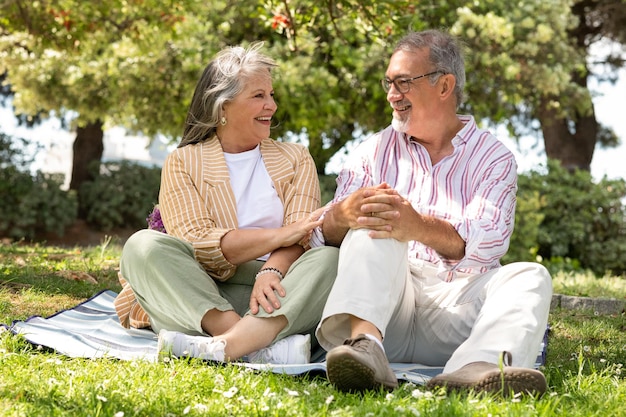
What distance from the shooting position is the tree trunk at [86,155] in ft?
51.6

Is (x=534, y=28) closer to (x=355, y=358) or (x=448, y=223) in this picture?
(x=448, y=223)

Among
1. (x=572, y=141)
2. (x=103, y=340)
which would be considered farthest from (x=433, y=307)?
(x=572, y=141)

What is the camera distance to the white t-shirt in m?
3.96

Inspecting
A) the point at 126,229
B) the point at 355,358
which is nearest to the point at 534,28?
the point at 126,229

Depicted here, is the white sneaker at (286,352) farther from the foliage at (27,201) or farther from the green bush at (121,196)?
the green bush at (121,196)

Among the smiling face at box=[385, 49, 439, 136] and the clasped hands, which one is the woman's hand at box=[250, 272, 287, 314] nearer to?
the clasped hands

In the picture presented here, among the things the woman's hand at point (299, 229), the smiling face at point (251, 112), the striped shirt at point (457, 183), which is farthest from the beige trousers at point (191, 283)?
the smiling face at point (251, 112)

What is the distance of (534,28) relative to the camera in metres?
12.1

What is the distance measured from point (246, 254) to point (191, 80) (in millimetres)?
8669

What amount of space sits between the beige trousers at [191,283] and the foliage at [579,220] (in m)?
8.77

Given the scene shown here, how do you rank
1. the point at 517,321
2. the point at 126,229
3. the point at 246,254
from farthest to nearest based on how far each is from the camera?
1. the point at 126,229
2. the point at 246,254
3. the point at 517,321

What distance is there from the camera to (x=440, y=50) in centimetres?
392

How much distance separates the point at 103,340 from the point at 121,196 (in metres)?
11.7

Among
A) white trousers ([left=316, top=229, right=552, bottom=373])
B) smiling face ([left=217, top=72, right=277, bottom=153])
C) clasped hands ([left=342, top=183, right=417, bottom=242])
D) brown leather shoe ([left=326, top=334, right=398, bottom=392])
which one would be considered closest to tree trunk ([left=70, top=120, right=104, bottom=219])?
smiling face ([left=217, top=72, right=277, bottom=153])
